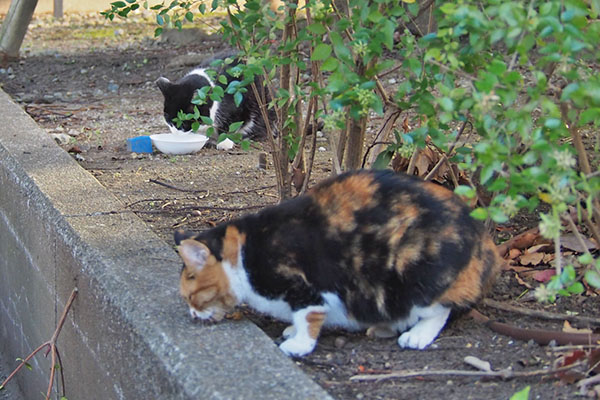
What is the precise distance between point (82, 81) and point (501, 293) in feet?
18.6

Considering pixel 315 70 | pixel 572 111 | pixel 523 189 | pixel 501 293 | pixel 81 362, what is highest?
pixel 572 111

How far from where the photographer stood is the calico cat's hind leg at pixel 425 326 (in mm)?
2754

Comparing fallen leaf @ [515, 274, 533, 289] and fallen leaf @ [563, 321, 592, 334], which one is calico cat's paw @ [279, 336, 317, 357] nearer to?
fallen leaf @ [563, 321, 592, 334]

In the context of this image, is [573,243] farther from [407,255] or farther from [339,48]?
[339,48]

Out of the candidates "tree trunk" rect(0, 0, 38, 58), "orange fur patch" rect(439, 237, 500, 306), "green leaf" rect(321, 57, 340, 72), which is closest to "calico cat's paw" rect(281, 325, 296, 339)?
"orange fur patch" rect(439, 237, 500, 306)

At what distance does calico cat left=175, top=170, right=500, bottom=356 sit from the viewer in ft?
8.93

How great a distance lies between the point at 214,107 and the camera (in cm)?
594

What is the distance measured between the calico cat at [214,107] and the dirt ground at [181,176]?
0.36 m

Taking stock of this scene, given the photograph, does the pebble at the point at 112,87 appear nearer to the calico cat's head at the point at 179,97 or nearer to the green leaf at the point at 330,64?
the calico cat's head at the point at 179,97

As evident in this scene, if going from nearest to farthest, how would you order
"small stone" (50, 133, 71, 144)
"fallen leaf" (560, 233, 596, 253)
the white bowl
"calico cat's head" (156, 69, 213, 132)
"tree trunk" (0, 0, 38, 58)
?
1. "fallen leaf" (560, 233, 596, 253)
2. the white bowl
3. "small stone" (50, 133, 71, 144)
4. "calico cat's head" (156, 69, 213, 132)
5. "tree trunk" (0, 0, 38, 58)

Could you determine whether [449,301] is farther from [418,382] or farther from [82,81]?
[82,81]

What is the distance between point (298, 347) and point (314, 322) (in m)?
0.10

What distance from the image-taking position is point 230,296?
2811mm

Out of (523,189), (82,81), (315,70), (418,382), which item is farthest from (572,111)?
(82,81)
